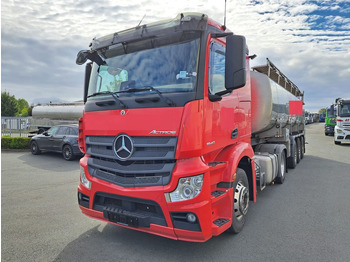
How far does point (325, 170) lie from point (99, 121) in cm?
809

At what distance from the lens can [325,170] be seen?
348 inches

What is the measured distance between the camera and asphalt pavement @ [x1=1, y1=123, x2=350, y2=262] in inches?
129

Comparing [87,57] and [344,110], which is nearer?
[87,57]

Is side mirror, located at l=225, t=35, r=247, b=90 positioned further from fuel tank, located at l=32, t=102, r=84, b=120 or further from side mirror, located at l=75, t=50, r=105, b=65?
fuel tank, located at l=32, t=102, r=84, b=120

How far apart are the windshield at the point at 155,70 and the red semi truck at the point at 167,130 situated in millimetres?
13

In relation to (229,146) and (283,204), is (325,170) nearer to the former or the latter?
(283,204)

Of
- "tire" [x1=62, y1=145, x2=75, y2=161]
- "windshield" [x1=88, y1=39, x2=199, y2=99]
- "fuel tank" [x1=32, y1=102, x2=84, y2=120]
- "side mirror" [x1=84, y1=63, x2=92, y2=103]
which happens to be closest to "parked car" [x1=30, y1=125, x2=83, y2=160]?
"tire" [x1=62, y1=145, x2=75, y2=161]

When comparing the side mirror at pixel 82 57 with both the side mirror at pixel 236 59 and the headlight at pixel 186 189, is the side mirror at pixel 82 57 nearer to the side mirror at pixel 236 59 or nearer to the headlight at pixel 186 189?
the side mirror at pixel 236 59

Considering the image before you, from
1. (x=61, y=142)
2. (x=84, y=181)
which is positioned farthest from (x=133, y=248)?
(x=61, y=142)

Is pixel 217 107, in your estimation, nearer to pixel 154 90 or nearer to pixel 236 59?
pixel 236 59

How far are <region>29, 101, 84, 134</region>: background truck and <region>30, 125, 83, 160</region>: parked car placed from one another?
672 centimetres

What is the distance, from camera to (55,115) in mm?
21703

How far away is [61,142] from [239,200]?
996 centimetres

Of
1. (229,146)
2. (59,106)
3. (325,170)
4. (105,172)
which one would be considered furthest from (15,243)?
(59,106)
